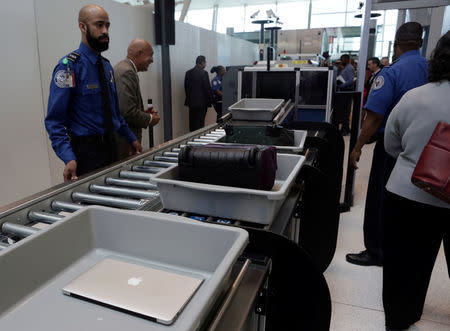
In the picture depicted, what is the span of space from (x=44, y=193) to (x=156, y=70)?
4566 millimetres

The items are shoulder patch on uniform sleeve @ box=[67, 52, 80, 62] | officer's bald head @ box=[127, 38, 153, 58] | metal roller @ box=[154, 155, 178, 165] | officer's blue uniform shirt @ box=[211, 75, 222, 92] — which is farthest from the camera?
officer's blue uniform shirt @ box=[211, 75, 222, 92]

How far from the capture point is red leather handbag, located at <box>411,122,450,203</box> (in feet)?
4.27

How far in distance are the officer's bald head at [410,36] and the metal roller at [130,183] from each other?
1.81 m

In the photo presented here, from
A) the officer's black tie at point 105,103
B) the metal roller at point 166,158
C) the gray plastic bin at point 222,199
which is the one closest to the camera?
the gray plastic bin at point 222,199

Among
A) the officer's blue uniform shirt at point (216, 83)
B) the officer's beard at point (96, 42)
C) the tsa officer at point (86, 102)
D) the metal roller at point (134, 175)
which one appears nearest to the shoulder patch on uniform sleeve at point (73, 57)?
the tsa officer at point (86, 102)

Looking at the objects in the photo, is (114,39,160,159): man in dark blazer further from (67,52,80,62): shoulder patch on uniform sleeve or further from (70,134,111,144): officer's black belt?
(67,52,80,62): shoulder patch on uniform sleeve

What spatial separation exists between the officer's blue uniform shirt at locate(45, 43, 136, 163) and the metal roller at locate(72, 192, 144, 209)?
563 mm

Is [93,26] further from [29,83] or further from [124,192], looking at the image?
[29,83]

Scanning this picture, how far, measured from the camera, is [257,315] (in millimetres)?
922

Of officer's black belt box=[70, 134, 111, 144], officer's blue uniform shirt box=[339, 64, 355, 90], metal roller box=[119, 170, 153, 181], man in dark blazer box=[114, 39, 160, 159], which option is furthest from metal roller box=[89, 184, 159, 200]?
officer's blue uniform shirt box=[339, 64, 355, 90]

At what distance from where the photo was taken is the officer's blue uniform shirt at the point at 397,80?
6.90 feet

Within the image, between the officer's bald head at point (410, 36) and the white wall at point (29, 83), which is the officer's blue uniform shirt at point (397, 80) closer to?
the officer's bald head at point (410, 36)

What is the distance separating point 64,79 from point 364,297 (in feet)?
7.04

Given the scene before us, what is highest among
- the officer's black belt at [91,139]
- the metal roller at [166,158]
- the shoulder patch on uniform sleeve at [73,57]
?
the shoulder patch on uniform sleeve at [73,57]
